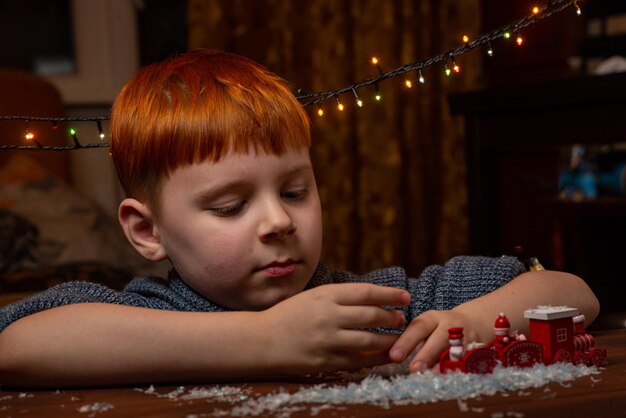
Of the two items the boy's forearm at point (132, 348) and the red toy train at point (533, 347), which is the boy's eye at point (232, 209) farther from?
the red toy train at point (533, 347)

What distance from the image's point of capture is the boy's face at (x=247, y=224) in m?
0.87

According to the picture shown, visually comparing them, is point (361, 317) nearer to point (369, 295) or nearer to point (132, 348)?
point (369, 295)

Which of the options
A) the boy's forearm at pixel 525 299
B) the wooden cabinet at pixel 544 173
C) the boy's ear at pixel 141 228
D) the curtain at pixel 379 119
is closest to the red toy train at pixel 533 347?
the boy's forearm at pixel 525 299

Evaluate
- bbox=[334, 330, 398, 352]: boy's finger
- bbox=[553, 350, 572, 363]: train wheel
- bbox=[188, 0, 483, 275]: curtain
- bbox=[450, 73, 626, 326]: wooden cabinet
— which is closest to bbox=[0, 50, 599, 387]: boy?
bbox=[334, 330, 398, 352]: boy's finger

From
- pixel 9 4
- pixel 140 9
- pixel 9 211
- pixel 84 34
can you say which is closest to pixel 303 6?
pixel 140 9

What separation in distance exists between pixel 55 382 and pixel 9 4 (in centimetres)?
263

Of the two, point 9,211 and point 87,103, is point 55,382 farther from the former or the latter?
point 87,103

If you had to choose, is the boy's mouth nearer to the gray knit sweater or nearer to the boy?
the boy

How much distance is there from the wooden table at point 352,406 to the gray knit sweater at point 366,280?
0.48 feet

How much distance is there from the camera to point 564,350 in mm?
756

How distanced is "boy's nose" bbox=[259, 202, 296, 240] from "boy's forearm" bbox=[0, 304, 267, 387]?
9 centimetres

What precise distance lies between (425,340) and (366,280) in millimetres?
325

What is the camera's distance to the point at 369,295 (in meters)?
0.75

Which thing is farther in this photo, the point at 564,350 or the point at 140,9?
the point at 140,9
